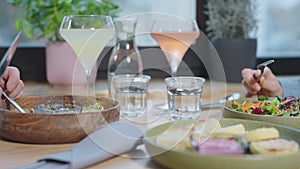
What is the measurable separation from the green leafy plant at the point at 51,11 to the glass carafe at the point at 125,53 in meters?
0.24

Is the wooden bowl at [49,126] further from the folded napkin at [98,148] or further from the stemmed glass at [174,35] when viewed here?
the stemmed glass at [174,35]

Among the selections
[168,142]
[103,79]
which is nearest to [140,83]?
[168,142]

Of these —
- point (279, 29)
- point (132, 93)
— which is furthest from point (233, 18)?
point (132, 93)

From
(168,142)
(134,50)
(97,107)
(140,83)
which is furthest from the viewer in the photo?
(134,50)

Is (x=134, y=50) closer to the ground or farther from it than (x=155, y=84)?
farther from it

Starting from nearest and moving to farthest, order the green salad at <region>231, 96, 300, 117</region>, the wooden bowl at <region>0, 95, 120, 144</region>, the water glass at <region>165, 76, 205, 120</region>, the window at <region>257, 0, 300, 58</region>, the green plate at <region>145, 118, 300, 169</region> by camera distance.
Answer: the green plate at <region>145, 118, 300, 169</region>, the wooden bowl at <region>0, 95, 120, 144</region>, the green salad at <region>231, 96, 300, 117</region>, the water glass at <region>165, 76, 205, 120</region>, the window at <region>257, 0, 300, 58</region>

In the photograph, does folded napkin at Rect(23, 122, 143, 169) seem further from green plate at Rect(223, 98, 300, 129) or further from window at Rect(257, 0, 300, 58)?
window at Rect(257, 0, 300, 58)

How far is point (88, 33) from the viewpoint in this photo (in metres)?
1.21

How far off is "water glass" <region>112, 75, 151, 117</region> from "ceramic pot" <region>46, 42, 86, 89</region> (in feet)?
1.66

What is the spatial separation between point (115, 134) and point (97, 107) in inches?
6.9

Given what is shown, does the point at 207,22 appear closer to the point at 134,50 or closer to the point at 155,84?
the point at 155,84

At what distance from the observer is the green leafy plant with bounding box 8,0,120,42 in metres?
1.70

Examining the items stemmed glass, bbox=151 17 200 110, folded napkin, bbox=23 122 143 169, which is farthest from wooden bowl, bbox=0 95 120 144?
stemmed glass, bbox=151 17 200 110

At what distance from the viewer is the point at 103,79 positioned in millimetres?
2057
